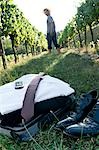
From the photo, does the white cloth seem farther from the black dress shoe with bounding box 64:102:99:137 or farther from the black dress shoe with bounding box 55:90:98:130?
the black dress shoe with bounding box 64:102:99:137

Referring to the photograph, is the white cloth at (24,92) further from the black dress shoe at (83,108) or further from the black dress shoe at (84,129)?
the black dress shoe at (84,129)

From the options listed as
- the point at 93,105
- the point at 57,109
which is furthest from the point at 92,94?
the point at 57,109

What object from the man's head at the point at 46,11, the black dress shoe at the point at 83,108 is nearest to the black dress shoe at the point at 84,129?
the black dress shoe at the point at 83,108

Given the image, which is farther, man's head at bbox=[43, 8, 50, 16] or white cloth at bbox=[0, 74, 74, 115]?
man's head at bbox=[43, 8, 50, 16]

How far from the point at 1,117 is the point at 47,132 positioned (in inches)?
18.1

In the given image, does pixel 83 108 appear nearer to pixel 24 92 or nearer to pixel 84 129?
pixel 84 129

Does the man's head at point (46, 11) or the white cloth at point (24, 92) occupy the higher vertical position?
the man's head at point (46, 11)

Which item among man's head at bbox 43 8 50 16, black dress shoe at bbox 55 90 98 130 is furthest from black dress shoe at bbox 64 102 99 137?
man's head at bbox 43 8 50 16

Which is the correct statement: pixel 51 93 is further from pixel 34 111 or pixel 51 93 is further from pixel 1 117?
pixel 1 117

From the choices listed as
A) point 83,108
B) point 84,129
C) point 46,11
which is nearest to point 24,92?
point 83,108

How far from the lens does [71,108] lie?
3.98 m

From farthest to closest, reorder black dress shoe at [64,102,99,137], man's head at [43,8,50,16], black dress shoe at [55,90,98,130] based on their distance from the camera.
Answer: man's head at [43,8,50,16] → black dress shoe at [55,90,98,130] → black dress shoe at [64,102,99,137]

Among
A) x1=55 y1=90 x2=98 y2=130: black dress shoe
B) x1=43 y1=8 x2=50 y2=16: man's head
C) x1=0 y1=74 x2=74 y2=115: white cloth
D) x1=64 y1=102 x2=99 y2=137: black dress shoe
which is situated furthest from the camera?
x1=43 y1=8 x2=50 y2=16: man's head

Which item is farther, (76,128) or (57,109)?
(57,109)
